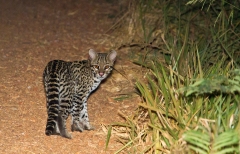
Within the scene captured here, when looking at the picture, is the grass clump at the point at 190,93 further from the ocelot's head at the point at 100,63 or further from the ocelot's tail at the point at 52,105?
the ocelot's tail at the point at 52,105

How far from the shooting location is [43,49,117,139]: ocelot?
7887 millimetres

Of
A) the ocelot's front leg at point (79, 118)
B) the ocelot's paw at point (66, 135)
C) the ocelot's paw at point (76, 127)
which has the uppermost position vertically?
the ocelot's front leg at point (79, 118)

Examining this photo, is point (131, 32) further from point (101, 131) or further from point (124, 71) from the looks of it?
point (101, 131)

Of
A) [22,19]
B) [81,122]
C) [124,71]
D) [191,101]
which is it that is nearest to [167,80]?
[191,101]

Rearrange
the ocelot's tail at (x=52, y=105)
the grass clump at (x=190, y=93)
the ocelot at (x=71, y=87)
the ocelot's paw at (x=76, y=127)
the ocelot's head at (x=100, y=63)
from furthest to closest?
the ocelot's head at (x=100, y=63) < the ocelot's paw at (x=76, y=127) < the ocelot at (x=71, y=87) < the ocelot's tail at (x=52, y=105) < the grass clump at (x=190, y=93)

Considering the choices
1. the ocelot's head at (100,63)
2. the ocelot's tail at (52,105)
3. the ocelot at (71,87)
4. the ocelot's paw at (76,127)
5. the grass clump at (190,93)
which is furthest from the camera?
the ocelot's head at (100,63)

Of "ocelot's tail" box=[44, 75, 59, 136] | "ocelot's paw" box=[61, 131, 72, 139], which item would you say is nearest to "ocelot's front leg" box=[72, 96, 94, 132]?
"ocelot's paw" box=[61, 131, 72, 139]

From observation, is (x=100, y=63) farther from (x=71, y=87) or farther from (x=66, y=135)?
(x=66, y=135)

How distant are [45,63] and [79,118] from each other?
2440mm

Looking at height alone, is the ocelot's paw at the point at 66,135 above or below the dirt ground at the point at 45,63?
below

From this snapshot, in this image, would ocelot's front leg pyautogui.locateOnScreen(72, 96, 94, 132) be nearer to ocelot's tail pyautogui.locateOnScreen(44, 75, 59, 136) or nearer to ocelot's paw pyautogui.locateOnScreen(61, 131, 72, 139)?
ocelot's paw pyautogui.locateOnScreen(61, 131, 72, 139)

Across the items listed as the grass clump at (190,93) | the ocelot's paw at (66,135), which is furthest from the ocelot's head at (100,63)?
the ocelot's paw at (66,135)

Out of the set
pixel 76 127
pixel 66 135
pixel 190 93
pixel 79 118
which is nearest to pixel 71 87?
pixel 79 118

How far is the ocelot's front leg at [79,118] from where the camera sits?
841 centimetres
